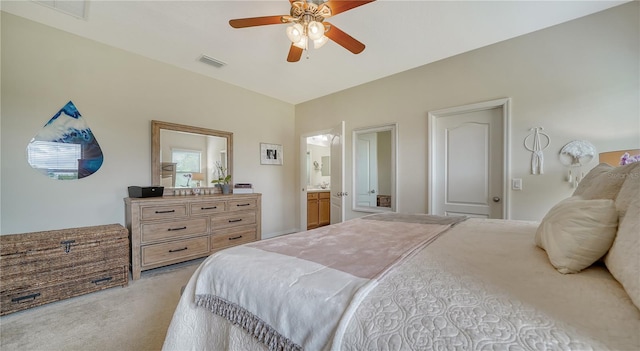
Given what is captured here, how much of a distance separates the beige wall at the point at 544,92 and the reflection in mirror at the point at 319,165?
10.8ft

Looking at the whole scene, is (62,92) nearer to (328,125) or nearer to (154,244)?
(154,244)

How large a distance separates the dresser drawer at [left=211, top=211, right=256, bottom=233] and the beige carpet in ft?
3.02

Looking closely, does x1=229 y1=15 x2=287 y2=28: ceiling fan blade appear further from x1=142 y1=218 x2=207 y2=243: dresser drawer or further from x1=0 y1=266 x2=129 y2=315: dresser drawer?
x1=0 y1=266 x2=129 y2=315: dresser drawer

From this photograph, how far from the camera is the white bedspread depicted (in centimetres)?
50

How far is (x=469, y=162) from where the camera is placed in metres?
2.86

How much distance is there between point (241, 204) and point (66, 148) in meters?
1.92

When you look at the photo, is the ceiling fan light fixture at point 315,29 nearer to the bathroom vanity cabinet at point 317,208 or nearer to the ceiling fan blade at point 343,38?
the ceiling fan blade at point 343,38

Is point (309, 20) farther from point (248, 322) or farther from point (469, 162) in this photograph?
point (469, 162)

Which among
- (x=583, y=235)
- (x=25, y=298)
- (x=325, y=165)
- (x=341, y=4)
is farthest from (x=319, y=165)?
(x=583, y=235)

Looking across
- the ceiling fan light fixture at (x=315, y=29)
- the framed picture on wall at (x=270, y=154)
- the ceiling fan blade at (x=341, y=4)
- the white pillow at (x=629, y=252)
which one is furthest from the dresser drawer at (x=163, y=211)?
the white pillow at (x=629, y=252)

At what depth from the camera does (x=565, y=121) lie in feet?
7.43

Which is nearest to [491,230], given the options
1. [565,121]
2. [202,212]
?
[565,121]

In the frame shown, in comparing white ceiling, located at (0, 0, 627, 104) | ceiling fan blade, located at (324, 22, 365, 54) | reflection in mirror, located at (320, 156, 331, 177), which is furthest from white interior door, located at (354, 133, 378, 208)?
reflection in mirror, located at (320, 156, 331, 177)

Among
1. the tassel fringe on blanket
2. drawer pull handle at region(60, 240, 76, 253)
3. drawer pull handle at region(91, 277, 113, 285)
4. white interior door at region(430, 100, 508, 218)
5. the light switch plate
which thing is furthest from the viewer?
white interior door at region(430, 100, 508, 218)
